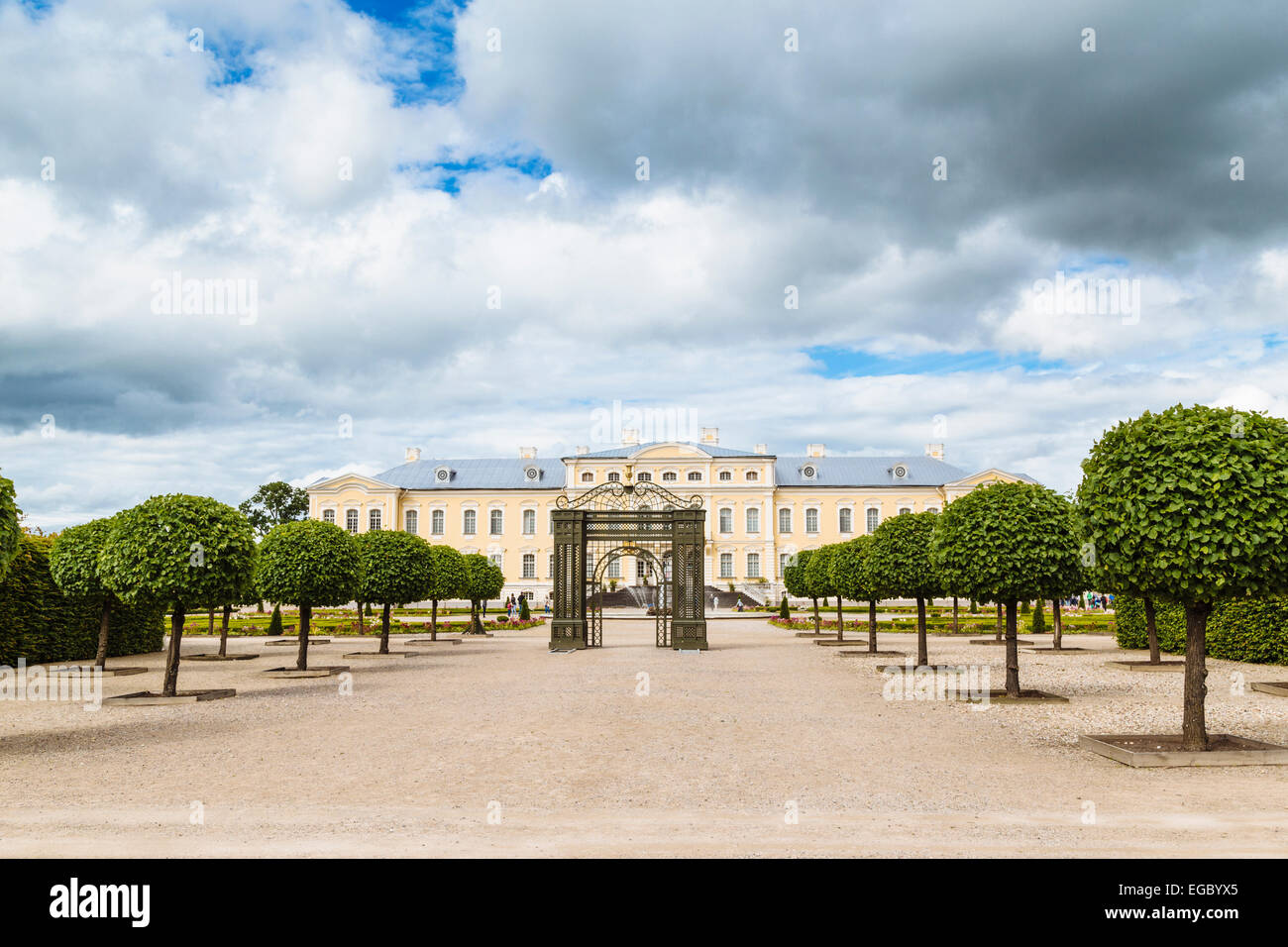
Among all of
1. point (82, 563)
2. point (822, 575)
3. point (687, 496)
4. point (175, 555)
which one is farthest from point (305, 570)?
point (687, 496)

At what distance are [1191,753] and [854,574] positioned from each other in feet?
40.5

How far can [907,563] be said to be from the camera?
1719 centimetres

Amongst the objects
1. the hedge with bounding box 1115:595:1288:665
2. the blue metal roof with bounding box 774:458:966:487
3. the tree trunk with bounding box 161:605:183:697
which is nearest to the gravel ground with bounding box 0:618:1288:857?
the tree trunk with bounding box 161:605:183:697

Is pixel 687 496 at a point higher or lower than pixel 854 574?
higher

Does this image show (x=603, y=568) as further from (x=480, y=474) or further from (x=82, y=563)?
(x=480, y=474)

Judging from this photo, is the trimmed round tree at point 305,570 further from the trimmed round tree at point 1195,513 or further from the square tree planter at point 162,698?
the trimmed round tree at point 1195,513

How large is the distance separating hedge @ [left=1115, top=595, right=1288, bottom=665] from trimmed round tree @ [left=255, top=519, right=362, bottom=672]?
15589mm

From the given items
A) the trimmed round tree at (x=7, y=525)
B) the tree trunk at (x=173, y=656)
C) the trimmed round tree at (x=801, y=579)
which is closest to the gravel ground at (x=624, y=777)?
the tree trunk at (x=173, y=656)

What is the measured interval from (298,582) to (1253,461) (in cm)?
1474

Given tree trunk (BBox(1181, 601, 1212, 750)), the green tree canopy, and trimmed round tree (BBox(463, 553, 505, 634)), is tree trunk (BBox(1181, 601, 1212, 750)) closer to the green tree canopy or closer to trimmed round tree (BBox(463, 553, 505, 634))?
trimmed round tree (BBox(463, 553, 505, 634))
